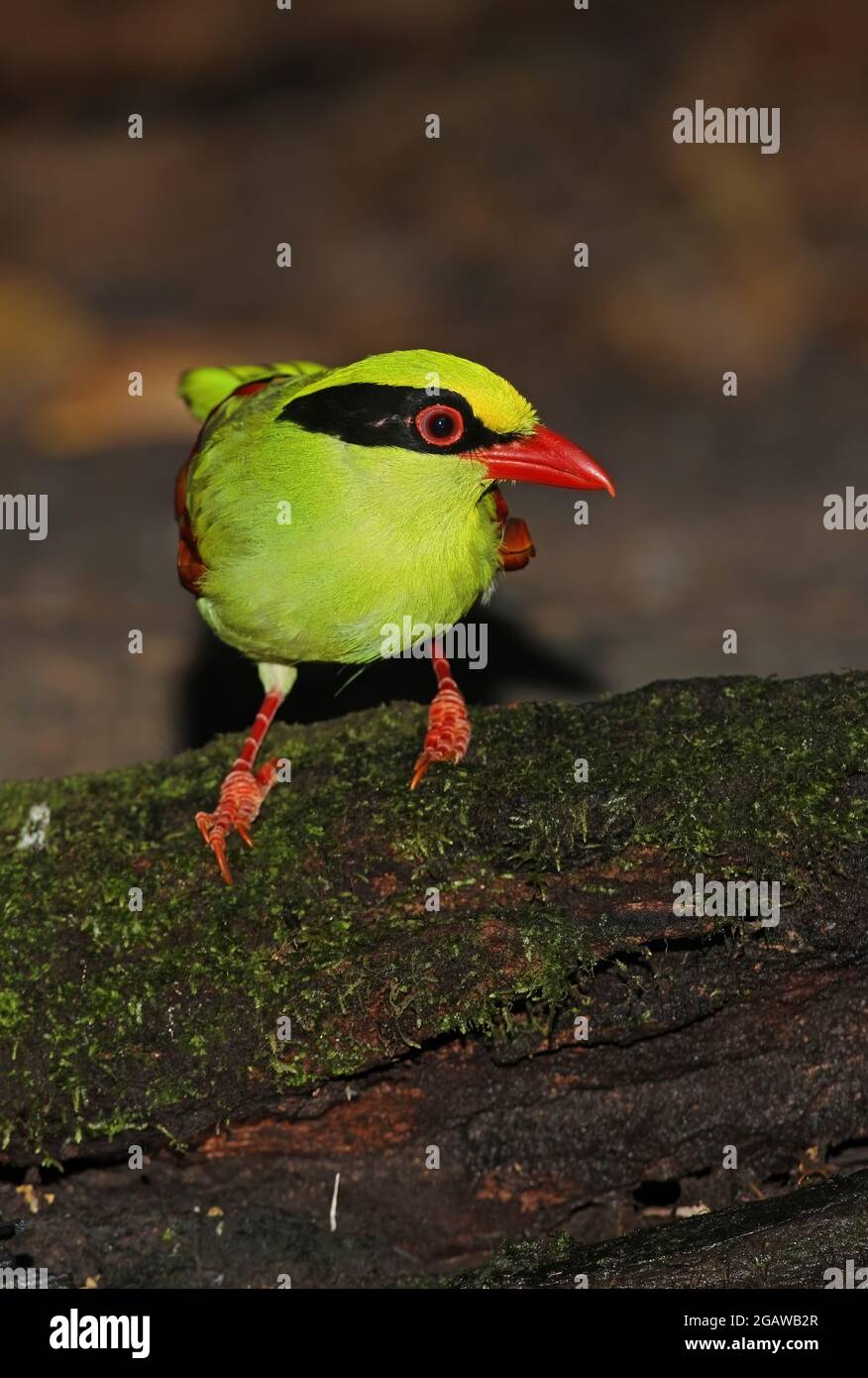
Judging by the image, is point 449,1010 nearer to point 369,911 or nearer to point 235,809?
point 369,911

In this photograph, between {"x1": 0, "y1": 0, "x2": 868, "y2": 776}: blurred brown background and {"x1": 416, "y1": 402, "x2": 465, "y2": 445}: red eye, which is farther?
{"x1": 0, "y1": 0, "x2": 868, "y2": 776}: blurred brown background

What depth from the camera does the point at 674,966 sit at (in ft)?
12.3

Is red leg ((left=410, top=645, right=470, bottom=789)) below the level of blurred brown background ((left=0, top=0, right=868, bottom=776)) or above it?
below

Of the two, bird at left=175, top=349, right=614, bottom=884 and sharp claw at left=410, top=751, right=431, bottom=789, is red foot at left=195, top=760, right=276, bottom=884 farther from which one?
sharp claw at left=410, top=751, right=431, bottom=789

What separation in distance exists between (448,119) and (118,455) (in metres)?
4.38

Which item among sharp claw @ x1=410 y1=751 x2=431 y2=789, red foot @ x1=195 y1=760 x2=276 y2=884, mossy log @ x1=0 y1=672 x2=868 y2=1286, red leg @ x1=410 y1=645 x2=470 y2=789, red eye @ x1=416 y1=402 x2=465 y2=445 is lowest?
mossy log @ x1=0 y1=672 x2=868 y2=1286

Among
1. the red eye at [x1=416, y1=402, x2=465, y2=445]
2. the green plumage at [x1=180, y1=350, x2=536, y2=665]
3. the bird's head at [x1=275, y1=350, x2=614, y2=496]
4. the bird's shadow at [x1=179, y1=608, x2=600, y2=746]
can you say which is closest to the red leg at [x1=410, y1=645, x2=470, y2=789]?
the green plumage at [x1=180, y1=350, x2=536, y2=665]

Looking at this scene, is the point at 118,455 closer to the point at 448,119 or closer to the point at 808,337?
the point at 448,119

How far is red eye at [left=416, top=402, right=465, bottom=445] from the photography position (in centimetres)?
382

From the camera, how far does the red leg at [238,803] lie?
3.92 meters

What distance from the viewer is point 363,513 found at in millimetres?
3980

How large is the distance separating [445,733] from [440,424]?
3.19 ft

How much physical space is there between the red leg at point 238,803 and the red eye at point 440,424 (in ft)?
3.95

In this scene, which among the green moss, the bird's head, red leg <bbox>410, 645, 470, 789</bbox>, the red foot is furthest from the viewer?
red leg <bbox>410, 645, 470, 789</bbox>
